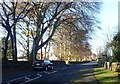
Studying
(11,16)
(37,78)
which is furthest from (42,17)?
(37,78)

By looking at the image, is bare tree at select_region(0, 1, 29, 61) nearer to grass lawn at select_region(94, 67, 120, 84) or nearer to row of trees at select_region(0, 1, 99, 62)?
row of trees at select_region(0, 1, 99, 62)

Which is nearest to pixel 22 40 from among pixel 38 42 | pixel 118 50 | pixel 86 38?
pixel 38 42

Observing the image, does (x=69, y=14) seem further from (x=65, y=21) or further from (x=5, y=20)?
(x=5, y=20)

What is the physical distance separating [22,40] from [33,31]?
7.25 metres

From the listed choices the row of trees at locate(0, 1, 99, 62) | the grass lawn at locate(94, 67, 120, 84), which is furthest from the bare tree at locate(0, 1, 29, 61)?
the grass lawn at locate(94, 67, 120, 84)

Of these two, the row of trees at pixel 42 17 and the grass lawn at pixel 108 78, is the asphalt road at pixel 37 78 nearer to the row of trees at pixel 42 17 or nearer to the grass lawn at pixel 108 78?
the grass lawn at pixel 108 78

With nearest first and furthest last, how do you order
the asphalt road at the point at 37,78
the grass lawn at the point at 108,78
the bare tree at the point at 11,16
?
1. the grass lawn at the point at 108,78
2. the asphalt road at the point at 37,78
3. the bare tree at the point at 11,16

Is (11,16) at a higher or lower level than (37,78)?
higher

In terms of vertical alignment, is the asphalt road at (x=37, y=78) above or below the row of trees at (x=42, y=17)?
below

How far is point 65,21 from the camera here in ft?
162

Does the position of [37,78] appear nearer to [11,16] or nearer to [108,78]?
[108,78]

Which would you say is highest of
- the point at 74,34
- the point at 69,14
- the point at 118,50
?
the point at 69,14

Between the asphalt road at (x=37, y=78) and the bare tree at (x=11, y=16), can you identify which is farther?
the bare tree at (x=11, y=16)

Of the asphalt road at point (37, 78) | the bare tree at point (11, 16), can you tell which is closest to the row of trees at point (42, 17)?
the bare tree at point (11, 16)
